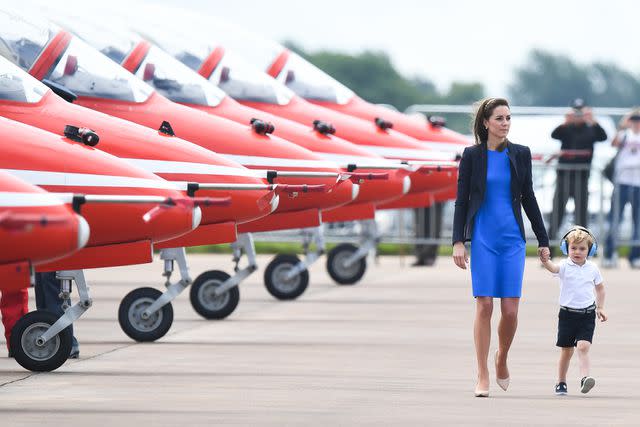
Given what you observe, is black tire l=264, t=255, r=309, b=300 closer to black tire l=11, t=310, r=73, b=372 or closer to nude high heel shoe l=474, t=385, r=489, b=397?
black tire l=11, t=310, r=73, b=372

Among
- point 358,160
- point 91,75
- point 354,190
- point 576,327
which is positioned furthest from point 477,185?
point 358,160

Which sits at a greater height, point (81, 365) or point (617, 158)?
point (617, 158)

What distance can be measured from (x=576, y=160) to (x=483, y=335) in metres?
14.1

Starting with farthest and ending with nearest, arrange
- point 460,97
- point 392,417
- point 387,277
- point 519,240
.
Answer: point 460,97 < point 387,277 < point 519,240 < point 392,417

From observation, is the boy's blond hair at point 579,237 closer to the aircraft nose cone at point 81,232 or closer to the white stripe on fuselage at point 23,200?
the aircraft nose cone at point 81,232

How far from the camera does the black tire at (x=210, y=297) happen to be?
16094 millimetres

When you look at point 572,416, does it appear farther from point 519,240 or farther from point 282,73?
point 282,73

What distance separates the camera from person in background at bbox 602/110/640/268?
80.6ft

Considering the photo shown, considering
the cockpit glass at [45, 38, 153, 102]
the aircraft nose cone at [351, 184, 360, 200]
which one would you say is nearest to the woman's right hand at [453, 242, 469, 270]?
the cockpit glass at [45, 38, 153, 102]

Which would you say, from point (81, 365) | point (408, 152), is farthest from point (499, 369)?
point (408, 152)

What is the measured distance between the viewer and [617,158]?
24.7 m

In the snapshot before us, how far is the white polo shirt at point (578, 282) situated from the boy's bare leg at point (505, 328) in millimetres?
298

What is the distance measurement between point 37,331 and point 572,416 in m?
3.72

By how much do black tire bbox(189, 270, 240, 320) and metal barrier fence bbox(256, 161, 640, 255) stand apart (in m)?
7.85
